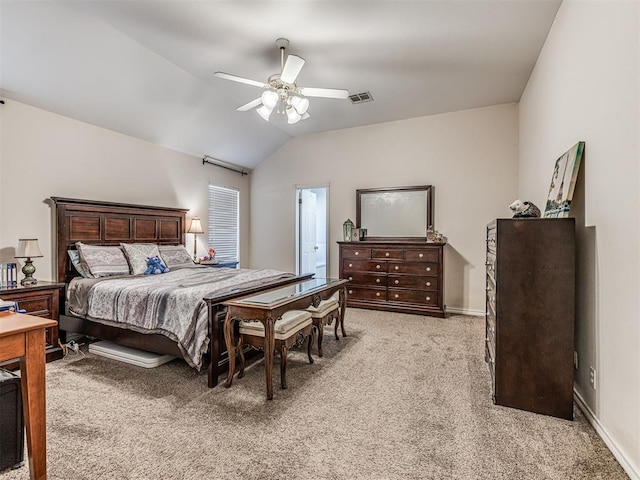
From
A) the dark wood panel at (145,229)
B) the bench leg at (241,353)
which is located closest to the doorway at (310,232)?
the dark wood panel at (145,229)

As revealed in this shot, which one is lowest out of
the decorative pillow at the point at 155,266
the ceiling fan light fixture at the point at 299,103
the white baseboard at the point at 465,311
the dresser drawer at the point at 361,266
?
the white baseboard at the point at 465,311

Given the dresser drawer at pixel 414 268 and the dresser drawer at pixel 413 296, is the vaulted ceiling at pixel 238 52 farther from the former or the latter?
the dresser drawer at pixel 413 296

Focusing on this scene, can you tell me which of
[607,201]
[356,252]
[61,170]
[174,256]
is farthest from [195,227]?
[607,201]

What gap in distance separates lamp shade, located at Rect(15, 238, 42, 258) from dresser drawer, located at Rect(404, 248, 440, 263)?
4576 mm

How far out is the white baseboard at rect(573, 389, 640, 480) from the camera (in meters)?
1.62

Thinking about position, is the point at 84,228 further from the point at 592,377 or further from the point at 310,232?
the point at 592,377

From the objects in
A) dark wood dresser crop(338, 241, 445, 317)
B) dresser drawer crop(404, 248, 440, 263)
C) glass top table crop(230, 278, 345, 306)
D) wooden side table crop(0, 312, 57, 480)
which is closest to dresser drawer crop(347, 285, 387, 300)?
dark wood dresser crop(338, 241, 445, 317)

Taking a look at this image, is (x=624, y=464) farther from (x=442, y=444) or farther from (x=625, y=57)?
(x=625, y=57)

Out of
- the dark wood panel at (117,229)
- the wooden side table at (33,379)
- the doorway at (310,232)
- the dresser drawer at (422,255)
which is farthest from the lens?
the doorway at (310,232)

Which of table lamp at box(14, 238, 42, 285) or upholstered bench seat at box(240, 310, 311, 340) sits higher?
table lamp at box(14, 238, 42, 285)

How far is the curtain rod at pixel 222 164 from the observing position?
597 centimetres

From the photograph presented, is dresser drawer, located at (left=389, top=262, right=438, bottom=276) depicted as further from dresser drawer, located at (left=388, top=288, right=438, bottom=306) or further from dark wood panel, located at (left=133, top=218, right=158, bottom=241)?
dark wood panel, located at (left=133, top=218, right=158, bottom=241)

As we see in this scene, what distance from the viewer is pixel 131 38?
3443 mm

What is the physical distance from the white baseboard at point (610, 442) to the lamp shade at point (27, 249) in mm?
4776
